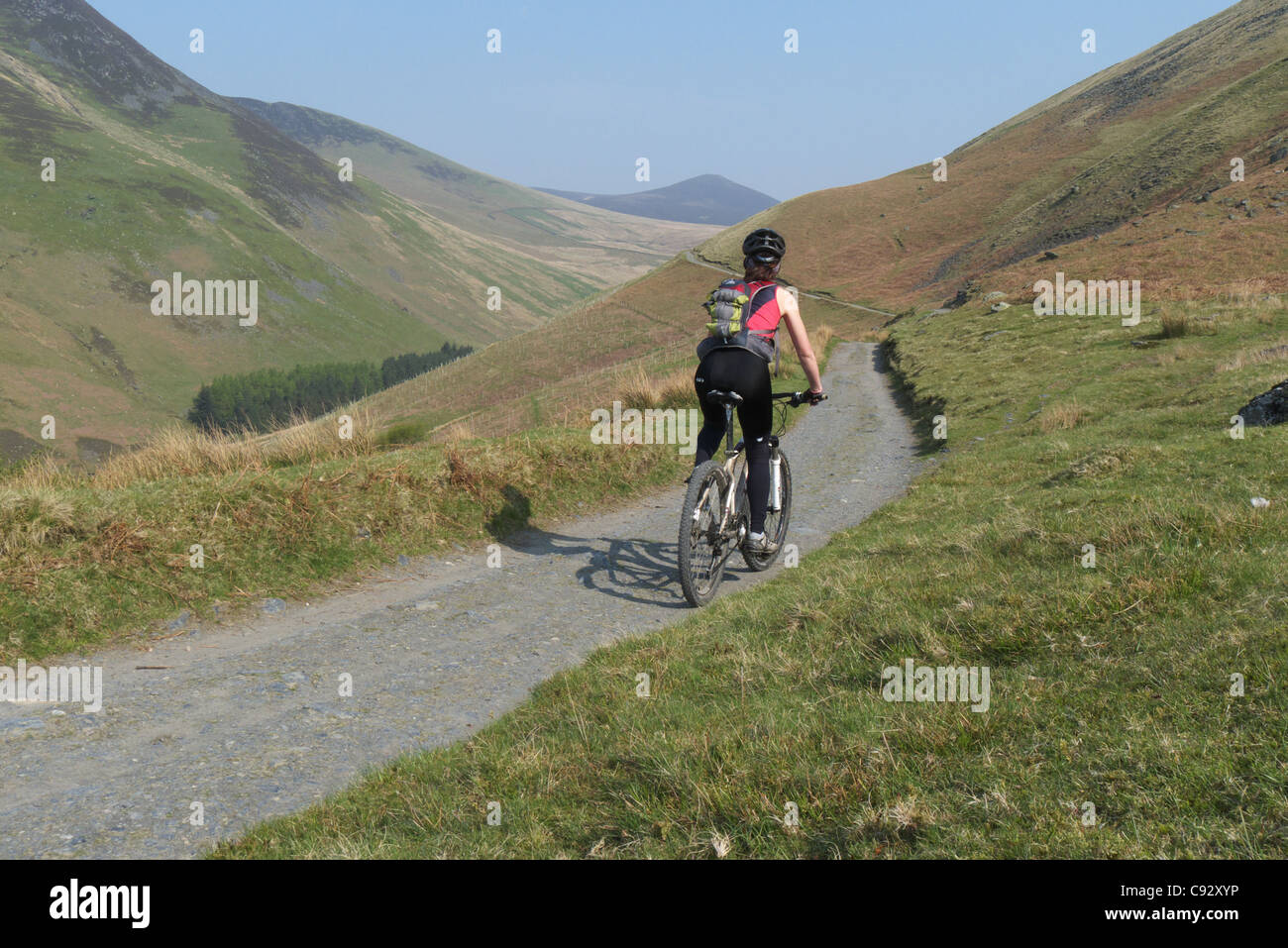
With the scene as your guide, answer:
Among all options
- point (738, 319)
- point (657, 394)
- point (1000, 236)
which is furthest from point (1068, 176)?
point (738, 319)

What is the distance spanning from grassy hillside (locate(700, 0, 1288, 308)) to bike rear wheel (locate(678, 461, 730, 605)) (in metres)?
37.6

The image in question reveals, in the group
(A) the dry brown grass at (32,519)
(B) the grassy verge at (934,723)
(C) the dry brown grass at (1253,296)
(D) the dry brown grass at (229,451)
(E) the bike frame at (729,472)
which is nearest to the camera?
(B) the grassy verge at (934,723)

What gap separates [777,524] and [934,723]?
519 cm

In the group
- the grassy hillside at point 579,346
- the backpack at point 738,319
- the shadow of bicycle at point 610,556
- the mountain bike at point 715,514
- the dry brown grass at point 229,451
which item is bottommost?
the shadow of bicycle at point 610,556

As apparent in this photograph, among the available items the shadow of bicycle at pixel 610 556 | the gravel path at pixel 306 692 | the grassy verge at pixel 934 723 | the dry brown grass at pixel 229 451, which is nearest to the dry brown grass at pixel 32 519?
the gravel path at pixel 306 692

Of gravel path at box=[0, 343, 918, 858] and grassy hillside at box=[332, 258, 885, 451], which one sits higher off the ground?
grassy hillside at box=[332, 258, 885, 451]

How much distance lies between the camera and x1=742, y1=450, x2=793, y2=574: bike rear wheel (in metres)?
8.86

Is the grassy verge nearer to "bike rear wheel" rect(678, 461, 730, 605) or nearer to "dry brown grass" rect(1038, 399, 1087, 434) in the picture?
"bike rear wheel" rect(678, 461, 730, 605)

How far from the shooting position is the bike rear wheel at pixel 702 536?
7.44 metres

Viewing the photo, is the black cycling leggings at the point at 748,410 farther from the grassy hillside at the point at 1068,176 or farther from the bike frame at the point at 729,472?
the grassy hillside at the point at 1068,176

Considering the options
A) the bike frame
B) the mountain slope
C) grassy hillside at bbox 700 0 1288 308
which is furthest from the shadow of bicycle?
grassy hillside at bbox 700 0 1288 308

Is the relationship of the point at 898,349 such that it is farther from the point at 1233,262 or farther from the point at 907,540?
the point at 907,540

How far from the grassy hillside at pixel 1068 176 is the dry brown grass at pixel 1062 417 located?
26339 millimetres

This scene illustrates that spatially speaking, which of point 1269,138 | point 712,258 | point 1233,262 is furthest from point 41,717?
point 712,258
